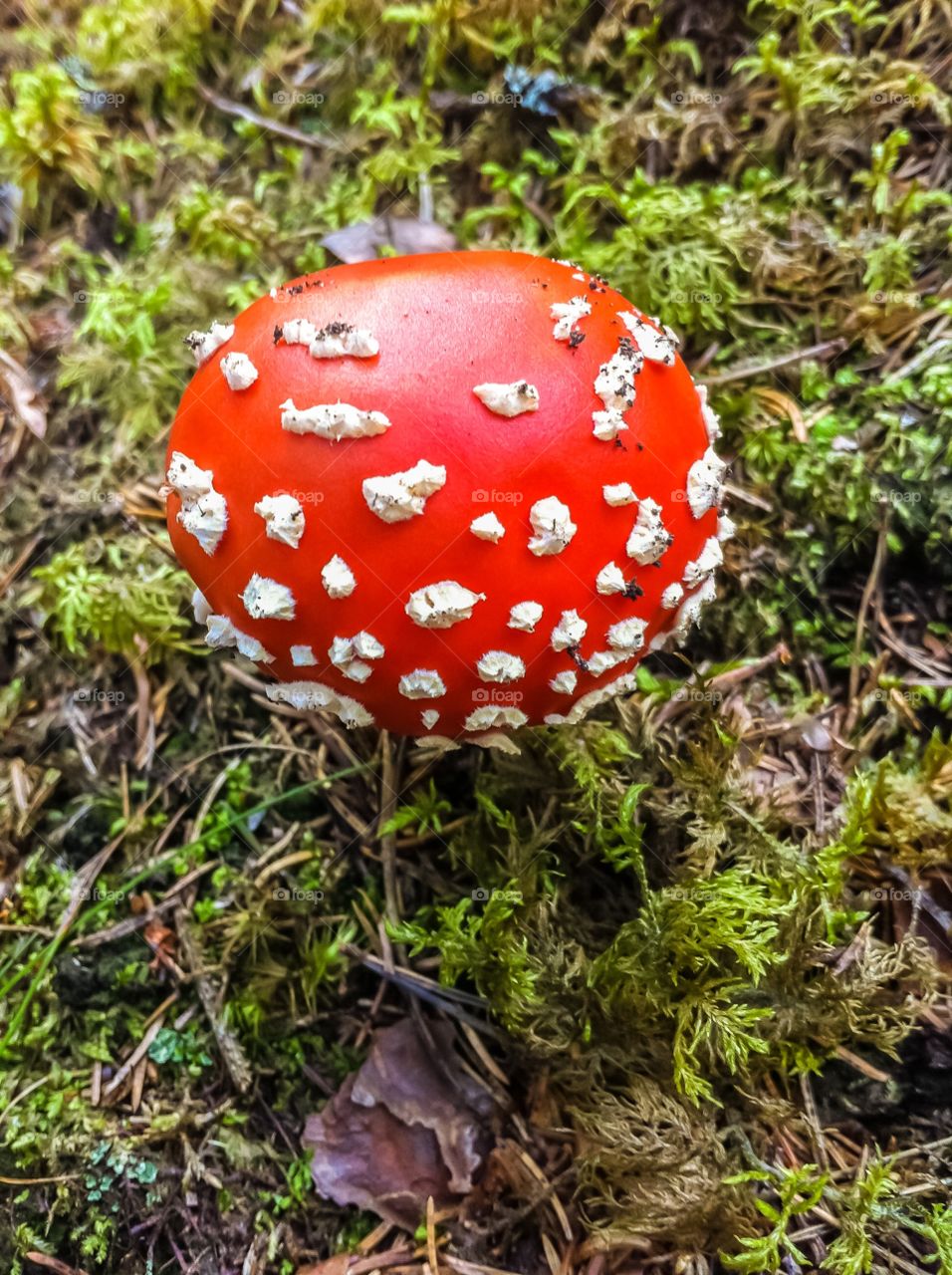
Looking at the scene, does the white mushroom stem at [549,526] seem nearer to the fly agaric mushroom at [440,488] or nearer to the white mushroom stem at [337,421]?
the fly agaric mushroom at [440,488]

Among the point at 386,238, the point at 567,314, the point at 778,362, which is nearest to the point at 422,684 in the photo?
the point at 567,314

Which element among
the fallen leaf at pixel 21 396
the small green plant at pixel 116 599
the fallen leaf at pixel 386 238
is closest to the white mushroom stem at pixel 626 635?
the small green plant at pixel 116 599

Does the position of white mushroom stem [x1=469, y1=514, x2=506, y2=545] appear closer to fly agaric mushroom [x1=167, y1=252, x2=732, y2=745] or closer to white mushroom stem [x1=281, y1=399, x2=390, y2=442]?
fly agaric mushroom [x1=167, y1=252, x2=732, y2=745]

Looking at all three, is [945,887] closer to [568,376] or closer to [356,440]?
[568,376]

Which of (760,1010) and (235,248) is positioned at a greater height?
(235,248)

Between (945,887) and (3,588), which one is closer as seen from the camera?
(945,887)

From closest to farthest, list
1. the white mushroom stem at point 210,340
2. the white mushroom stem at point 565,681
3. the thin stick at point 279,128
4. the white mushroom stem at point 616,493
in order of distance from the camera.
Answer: the white mushroom stem at point 616,493, the white mushroom stem at point 565,681, the white mushroom stem at point 210,340, the thin stick at point 279,128

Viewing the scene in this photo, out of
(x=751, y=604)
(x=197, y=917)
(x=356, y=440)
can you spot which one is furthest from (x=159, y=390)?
(x=751, y=604)
